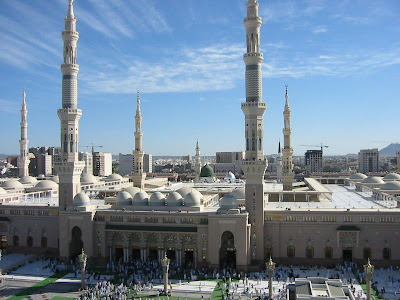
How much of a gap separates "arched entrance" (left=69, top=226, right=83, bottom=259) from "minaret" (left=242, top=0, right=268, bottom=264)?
13.4 metres

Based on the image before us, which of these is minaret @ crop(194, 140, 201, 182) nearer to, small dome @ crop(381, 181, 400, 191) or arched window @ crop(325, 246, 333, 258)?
small dome @ crop(381, 181, 400, 191)

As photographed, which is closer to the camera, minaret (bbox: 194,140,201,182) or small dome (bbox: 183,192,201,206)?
small dome (bbox: 183,192,201,206)

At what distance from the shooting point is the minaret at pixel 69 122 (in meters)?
35.8

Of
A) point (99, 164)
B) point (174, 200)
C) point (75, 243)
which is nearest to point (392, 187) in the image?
point (174, 200)

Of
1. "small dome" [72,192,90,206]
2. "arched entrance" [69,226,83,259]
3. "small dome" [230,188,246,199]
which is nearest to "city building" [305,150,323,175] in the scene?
"small dome" [230,188,246,199]

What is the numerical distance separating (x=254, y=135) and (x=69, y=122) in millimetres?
14918

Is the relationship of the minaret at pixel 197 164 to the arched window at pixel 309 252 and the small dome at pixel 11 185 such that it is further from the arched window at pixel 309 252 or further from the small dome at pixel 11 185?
the arched window at pixel 309 252

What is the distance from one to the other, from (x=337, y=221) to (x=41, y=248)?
23.7m

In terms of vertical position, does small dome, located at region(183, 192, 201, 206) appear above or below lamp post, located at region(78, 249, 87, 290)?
above

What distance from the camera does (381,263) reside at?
103ft

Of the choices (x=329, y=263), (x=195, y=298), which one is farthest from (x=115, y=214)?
(x=329, y=263)

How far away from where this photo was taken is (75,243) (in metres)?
34.8

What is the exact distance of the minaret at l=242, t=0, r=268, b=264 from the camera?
106 feet

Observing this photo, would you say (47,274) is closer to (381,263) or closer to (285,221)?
(285,221)
